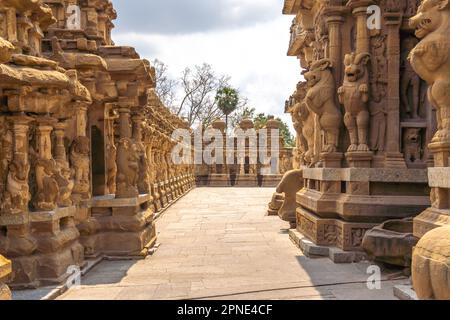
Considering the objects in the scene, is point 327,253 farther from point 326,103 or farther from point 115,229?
point 115,229

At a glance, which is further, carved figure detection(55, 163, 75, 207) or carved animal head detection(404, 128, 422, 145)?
carved animal head detection(404, 128, 422, 145)

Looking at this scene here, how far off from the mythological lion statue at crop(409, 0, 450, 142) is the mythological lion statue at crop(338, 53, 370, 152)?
8.36 feet

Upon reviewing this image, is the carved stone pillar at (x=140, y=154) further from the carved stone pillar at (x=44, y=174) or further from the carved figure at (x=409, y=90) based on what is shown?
the carved figure at (x=409, y=90)

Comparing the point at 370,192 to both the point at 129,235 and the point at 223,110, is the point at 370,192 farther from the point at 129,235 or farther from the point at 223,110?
the point at 223,110

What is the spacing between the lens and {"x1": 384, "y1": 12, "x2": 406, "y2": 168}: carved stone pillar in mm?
7852

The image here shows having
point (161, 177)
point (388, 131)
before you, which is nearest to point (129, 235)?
point (388, 131)

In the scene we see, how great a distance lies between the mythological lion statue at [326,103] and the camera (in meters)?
8.43

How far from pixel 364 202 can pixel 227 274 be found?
227cm

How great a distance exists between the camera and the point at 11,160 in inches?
229

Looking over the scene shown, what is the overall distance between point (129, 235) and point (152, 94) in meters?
7.95

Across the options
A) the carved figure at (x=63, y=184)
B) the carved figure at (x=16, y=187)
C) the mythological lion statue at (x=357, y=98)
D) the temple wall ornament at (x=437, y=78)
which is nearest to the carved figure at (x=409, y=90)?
the mythological lion statue at (x=357, y=98)

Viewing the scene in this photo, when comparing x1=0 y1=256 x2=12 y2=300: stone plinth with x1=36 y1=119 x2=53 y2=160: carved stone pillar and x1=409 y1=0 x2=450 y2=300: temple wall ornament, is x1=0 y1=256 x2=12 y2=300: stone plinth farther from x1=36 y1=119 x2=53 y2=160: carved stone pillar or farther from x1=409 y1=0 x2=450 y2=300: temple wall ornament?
x1=409 y1=0 x2=450 y2=300: temple wall ornament

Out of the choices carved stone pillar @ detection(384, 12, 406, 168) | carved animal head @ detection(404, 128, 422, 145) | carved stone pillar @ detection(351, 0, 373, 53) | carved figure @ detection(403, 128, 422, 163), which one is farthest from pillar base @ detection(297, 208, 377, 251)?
carved stone pillar @ detection(351, 0, 373, 53)

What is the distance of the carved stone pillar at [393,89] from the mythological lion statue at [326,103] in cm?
85
